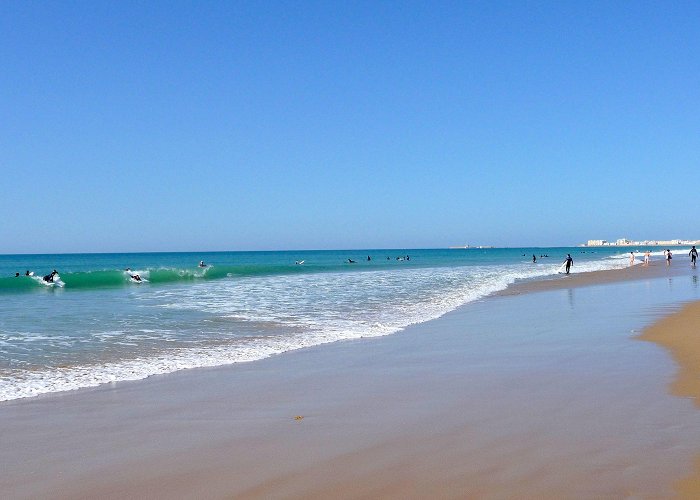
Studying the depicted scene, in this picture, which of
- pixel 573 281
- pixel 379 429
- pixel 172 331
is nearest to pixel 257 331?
pixel 172 331

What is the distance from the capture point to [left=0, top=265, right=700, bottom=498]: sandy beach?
468cm

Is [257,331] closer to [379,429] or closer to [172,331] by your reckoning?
[172,331]

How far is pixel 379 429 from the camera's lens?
241 inches

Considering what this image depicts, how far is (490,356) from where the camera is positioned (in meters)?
10.3

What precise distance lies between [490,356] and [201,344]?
18.3ft

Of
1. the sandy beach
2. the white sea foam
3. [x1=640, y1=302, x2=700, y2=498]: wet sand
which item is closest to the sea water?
the white sea foam

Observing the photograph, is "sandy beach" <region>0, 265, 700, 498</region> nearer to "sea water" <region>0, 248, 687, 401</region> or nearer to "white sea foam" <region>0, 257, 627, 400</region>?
"white sea foam" <region>0, 257, 627, 400</region>

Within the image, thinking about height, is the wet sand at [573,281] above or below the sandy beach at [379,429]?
below

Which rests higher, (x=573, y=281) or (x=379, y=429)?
(x=379, y=429)

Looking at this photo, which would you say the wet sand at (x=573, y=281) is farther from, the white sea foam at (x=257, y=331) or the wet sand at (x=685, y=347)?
the wet sand at (x=685, y=347)

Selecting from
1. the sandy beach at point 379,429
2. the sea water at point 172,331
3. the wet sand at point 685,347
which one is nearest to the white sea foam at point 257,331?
the sea water at point 172,331

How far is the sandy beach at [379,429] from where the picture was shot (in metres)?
4.68

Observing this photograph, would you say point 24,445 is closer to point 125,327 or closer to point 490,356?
point 490,356

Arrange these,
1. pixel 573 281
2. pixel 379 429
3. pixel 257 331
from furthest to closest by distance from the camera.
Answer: pixel 573 281 → pixel 257 331 → pixel 379 429
